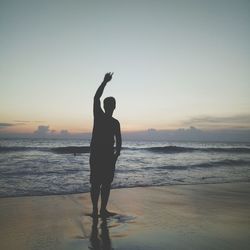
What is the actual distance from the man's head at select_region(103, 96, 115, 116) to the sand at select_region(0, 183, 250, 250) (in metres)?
1.70

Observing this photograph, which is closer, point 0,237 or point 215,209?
point 0,237

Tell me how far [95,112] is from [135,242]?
1920 mm

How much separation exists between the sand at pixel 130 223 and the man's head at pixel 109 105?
170cm

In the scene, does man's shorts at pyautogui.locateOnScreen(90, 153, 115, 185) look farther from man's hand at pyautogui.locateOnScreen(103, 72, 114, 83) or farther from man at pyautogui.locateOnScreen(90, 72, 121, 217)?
man's hand at pyautogui.locateOnScreen(103, 72, 114, 83)

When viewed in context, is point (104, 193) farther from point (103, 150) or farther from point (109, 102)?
point (109, 102)

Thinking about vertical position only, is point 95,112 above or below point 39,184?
above

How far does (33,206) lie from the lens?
224 inches

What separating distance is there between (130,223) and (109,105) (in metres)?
1.83

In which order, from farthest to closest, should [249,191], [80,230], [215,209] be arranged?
[249,191], [215,209], [80,230]

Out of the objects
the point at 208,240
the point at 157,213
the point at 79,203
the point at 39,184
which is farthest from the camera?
the point at 39,184

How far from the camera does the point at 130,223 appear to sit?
4320mm

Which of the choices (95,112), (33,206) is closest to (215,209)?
(95,112)

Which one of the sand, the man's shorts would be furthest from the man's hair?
the sand

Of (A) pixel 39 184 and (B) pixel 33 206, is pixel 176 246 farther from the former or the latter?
(A) pixel 39 184
